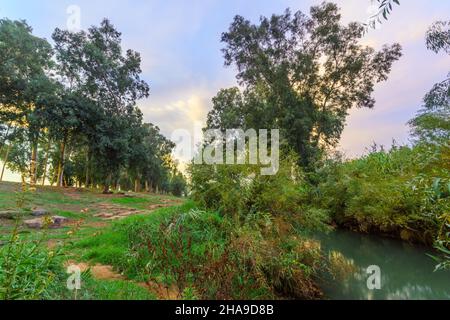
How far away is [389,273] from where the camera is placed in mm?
5953

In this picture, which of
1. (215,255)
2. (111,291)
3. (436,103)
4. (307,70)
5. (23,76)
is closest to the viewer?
(111,291)

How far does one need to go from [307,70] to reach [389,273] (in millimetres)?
11674

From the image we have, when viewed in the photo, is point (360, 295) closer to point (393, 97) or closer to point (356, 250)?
point (356, 250)

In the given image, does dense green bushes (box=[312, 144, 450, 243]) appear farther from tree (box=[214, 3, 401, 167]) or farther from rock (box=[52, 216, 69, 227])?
rock (box=[52, 216, 69, 227])

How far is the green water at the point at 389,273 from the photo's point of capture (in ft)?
15.5

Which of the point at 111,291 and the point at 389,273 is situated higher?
the point at 111,291

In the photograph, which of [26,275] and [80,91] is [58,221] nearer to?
[26,275]

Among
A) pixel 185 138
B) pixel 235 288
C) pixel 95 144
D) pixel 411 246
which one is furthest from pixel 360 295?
pixel 95 144

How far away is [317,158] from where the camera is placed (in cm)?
1398

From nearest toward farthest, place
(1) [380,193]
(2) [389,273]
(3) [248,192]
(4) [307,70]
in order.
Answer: (3) [248,192] < (2) [389,273] < (1) [380,193] < (4) [307,70]

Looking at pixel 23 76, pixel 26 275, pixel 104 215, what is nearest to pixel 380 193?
pixel 26 275

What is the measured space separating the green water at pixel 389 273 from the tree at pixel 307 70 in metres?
6.69

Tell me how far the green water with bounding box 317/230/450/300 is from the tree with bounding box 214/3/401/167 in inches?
263

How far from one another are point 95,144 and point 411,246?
52.7 ft
